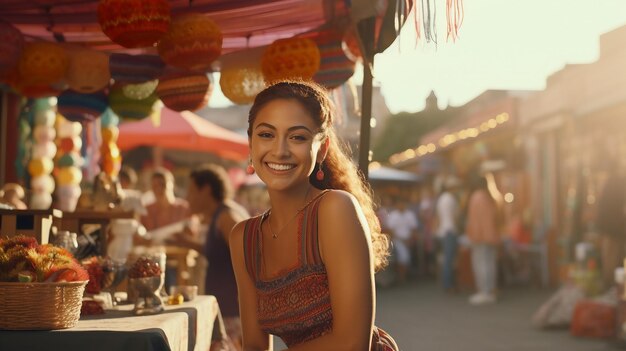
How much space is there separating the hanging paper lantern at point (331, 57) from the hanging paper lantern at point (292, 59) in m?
0.19

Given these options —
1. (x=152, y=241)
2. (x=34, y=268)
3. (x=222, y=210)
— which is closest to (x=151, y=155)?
(x=152, y=241)

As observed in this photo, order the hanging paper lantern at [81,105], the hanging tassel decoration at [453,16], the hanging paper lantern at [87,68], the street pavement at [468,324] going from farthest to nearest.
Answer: the street pavement at [468,324] < the hanging paper lantern at [81,105] < the hanging paper lantern at [87,68] < the hanging tassel decoration at [453,16]

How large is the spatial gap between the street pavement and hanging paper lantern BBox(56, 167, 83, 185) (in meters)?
3.64

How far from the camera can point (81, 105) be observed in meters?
6.24

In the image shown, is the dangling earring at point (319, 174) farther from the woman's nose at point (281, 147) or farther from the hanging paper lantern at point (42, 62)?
the hanging paper lantern at point (42, 62)

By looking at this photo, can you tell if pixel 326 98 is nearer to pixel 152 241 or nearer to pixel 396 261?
pixel 152 241

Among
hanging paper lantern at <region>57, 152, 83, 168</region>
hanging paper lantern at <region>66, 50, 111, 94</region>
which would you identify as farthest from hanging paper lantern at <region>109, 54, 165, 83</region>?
hanging paper lantern at <region>57, 152, 83, 168</region>

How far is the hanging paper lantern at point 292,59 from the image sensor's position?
5.42 m

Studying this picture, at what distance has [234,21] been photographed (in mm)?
5652

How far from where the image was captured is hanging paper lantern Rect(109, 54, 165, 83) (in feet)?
18.7

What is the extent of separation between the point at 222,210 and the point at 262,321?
3.43m

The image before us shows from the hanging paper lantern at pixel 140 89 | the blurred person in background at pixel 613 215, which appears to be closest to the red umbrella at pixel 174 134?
the blurred person in background at pixel 613 215

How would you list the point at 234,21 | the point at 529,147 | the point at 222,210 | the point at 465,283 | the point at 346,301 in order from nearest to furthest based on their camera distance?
the point at 346,301 → the point at 234,21 → the point at 222,210 → the point at 465,283 → the point at 529,147

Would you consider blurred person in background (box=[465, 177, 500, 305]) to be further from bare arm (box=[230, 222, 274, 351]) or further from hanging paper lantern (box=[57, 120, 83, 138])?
bare arm (box=[230, 222, 274, 351])
